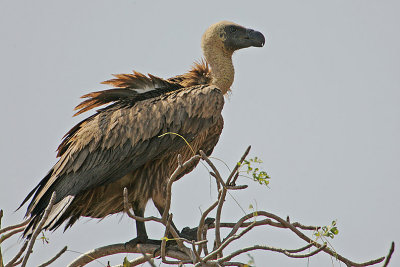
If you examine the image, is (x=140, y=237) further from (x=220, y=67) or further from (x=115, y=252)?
(x=220, y=67)

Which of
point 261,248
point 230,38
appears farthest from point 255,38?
point 261,248

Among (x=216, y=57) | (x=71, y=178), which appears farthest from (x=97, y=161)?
(x=216, y=57)

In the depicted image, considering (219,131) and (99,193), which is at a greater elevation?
(219,131)

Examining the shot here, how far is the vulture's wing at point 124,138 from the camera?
7.73m

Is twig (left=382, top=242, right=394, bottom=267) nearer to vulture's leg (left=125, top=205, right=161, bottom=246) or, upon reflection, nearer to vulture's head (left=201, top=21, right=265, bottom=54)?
vulture's leg (left=125, top=205, right=161, bottom=246)

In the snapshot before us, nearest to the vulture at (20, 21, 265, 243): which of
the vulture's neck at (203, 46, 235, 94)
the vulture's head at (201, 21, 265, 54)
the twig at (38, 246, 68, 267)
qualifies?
the vulture's neck at (203, 46, 235, 94)

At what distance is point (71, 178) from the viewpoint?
304 inches

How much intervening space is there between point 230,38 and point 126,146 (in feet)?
7.07

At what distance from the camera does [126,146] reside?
7.84 meters

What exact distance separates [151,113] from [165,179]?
0.72m

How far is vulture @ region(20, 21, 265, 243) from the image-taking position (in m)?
7.74

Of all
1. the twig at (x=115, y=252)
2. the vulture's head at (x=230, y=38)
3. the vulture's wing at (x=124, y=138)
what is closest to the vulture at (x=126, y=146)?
the vulture's wing at (x=124, y=138)

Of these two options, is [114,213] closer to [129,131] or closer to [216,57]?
[129,131]

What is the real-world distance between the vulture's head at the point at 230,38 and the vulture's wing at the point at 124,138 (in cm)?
111
